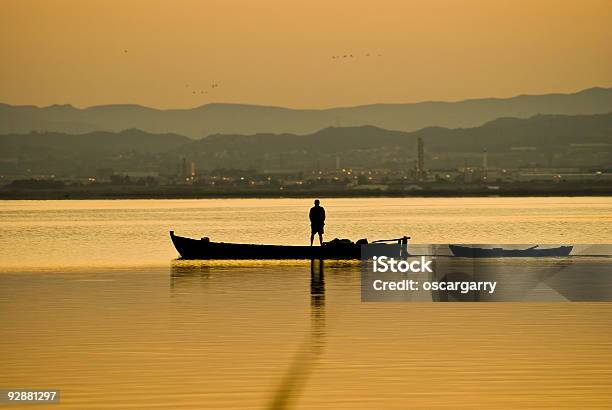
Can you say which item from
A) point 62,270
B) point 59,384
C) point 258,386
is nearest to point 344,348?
point 258,386

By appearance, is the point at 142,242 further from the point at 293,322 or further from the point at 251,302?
the point at 293,322

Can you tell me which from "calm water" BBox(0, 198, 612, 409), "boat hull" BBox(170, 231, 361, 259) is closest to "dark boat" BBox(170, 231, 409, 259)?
"boat hull" BBox(170, 231, 361, 259)

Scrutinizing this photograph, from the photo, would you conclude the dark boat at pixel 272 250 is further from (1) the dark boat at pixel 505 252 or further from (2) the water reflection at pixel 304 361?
(2) the water reflection at pixel 304 361

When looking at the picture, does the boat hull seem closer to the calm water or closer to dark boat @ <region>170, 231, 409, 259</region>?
dark boat @ <region>170, 231, 409, 259</region>

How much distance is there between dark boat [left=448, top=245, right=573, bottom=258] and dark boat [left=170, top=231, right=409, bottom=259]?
216cm

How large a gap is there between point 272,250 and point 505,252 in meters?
9.05

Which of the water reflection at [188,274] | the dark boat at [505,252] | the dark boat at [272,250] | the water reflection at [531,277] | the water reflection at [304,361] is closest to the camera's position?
the water reflection at [304,361]

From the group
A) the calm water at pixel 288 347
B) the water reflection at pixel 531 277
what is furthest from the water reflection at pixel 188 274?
the water reflection at pixel 531 277

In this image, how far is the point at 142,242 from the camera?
7325 cm

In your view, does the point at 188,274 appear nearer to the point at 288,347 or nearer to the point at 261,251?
the point at 261,251

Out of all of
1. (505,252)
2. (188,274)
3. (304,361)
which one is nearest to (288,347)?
(304,361)

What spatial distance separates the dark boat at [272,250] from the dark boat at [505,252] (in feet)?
7.07

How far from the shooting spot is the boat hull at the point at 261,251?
48719 mm

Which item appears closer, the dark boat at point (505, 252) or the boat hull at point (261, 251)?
the boat hull at point (261, 251)
